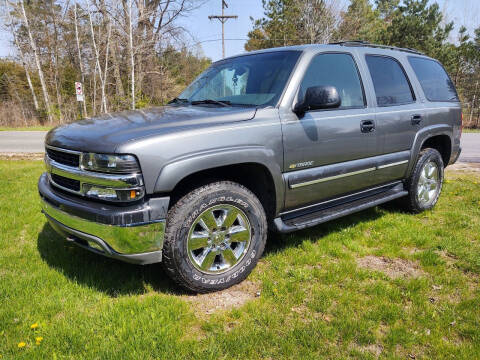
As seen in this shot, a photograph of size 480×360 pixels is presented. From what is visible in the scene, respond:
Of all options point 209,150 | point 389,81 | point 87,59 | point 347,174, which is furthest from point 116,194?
point 87,59

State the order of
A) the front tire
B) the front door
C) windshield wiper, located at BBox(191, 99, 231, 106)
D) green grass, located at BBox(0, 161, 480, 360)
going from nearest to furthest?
green grass, located at BBox(0, 161, 480, 360) < the front tire < the front door < windshield wiper, located at BBox(191, 99, 231, 106)

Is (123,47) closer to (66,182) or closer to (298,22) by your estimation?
(298,22)

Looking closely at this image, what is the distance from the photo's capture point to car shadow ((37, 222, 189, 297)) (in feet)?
9.48

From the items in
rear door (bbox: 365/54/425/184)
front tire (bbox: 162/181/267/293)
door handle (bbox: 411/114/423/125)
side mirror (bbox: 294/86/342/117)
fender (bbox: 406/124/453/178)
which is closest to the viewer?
front tire (bbox: 162/181/267/293)

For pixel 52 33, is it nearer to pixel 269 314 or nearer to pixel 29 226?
pixel 29 226

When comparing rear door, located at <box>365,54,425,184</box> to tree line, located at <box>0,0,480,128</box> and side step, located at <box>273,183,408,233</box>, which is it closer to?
side step, located at <box>273,183,408,233</box>

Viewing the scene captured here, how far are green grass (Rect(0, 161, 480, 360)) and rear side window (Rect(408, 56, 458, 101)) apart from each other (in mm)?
1829

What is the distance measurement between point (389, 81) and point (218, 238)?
9.04 feet

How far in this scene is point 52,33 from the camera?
27.2m

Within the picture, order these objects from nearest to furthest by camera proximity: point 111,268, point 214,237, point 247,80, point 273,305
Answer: point 273,305, point 214,237, point 111,268, point 247,80

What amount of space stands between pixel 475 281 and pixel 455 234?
1.03 metres

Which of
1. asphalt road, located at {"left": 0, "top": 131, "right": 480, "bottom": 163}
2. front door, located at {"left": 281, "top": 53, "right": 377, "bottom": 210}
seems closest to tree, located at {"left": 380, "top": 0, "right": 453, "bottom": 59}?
asphalt road, located at {"left": 0, "top": 131, "right": 480, "bottom": 163}

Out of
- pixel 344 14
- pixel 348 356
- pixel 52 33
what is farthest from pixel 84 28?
pixel 348 356

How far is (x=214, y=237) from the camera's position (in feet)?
9.10
